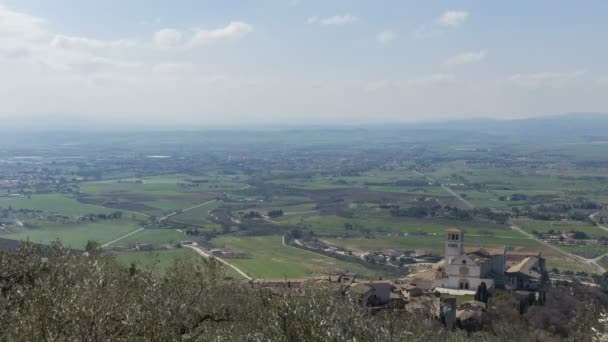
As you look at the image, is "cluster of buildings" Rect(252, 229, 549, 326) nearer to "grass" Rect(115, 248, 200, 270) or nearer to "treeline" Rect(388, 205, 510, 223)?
"grass" Rect(115, 248, 200, 270)

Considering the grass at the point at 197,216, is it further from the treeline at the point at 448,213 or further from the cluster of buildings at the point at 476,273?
the cluster of buildings at the point at 476,273

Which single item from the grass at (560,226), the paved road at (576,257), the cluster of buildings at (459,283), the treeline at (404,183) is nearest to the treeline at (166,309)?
the cluster of buildings at (459,283)

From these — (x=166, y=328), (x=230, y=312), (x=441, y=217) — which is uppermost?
(x=166, y=328)

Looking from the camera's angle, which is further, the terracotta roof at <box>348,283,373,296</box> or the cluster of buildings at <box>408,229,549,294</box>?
the cluster of buildings at <box>408,229,549,294</box>

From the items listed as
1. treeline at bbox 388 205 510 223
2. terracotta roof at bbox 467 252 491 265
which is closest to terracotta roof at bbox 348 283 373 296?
terracotta roof at bbox 467 252 491 265

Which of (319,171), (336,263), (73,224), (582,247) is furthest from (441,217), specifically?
(319,171)

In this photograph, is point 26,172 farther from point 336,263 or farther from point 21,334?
point 21,334

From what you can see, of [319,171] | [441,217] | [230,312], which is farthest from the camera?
[319,171]
